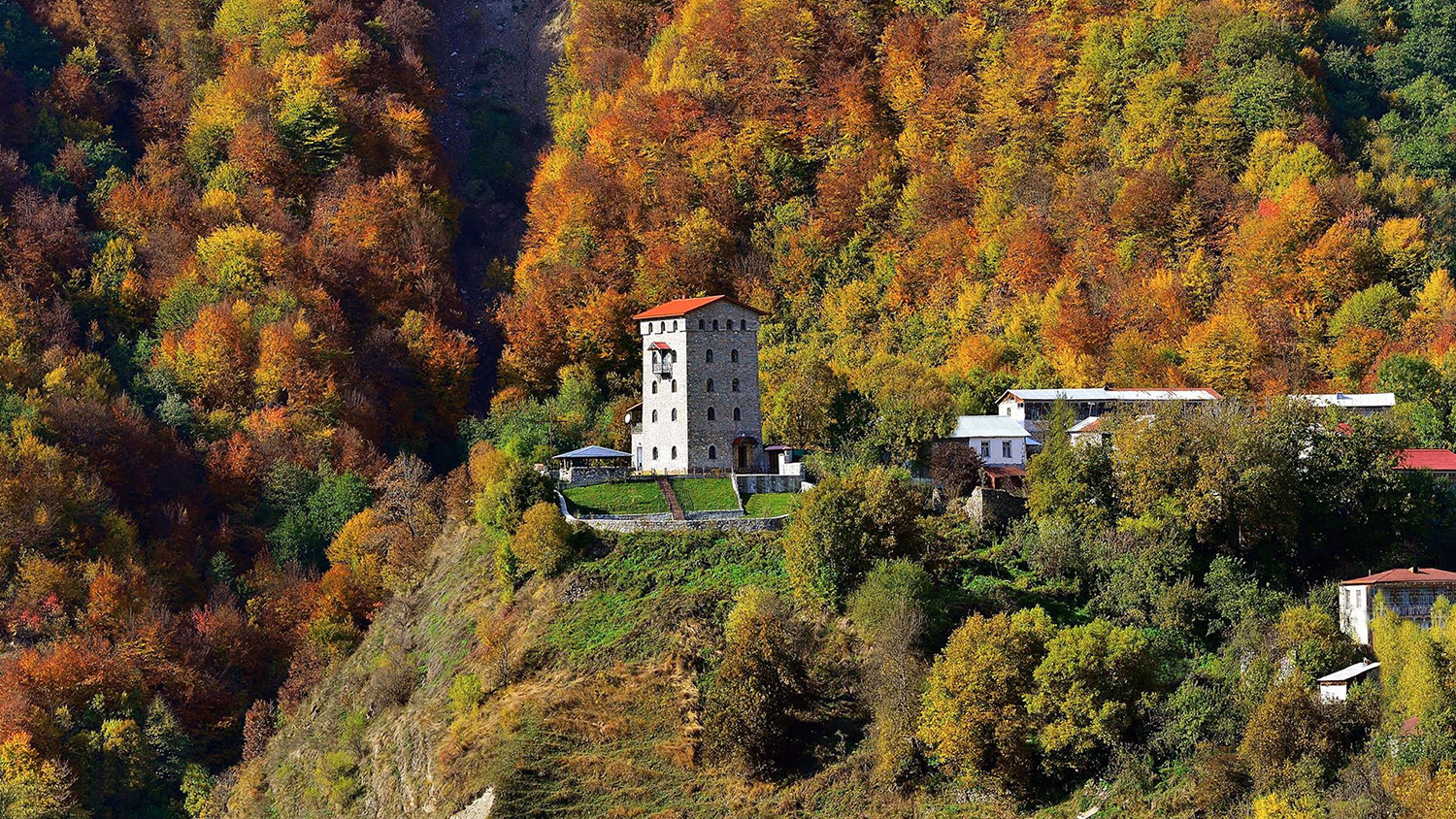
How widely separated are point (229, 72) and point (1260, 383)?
238 ft

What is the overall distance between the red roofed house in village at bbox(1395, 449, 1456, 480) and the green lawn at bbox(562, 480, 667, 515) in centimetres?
2976

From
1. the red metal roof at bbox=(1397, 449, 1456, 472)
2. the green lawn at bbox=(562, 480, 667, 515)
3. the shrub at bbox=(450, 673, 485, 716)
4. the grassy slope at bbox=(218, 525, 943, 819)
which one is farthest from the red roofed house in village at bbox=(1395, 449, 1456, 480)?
the shrub at bbox=(450, 673, 485, 716)

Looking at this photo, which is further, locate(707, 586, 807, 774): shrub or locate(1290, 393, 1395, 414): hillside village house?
locate(1290, 393, 1395, 414): hillside village house

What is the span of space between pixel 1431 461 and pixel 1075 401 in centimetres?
1581

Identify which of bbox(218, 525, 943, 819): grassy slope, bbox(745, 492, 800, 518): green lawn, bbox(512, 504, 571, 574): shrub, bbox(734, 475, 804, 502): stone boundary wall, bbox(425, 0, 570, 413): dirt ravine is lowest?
bbox(218, 525, 943, 819): grassy slope

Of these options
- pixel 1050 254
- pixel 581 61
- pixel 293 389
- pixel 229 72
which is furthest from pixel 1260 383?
pixel 229 72

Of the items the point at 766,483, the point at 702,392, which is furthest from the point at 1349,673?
the point at 702,392

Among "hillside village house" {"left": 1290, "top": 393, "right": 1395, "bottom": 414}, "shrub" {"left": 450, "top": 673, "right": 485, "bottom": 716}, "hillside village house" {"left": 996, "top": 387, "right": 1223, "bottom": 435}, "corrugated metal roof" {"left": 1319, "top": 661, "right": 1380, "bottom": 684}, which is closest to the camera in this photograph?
"corrugated metal roof" {"left": 1319, "top": 661, "right": 1380, "bottom": 684}

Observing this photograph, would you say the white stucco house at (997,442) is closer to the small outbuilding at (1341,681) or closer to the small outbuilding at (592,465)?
the small outbuilding at (592,465)

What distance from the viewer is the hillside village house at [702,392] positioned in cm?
9188

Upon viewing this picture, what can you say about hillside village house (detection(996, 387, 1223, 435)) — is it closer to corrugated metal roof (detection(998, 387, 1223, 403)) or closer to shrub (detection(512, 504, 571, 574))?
→ corrugated metal roof (detection(998, 387, 1223, 403))

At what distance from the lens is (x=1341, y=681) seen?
70438 mm

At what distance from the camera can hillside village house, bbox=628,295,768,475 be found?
91875 mm

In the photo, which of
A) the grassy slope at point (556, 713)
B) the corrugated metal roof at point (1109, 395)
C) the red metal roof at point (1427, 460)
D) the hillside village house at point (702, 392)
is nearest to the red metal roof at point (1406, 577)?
the red metal roof at point (1427, 460)
